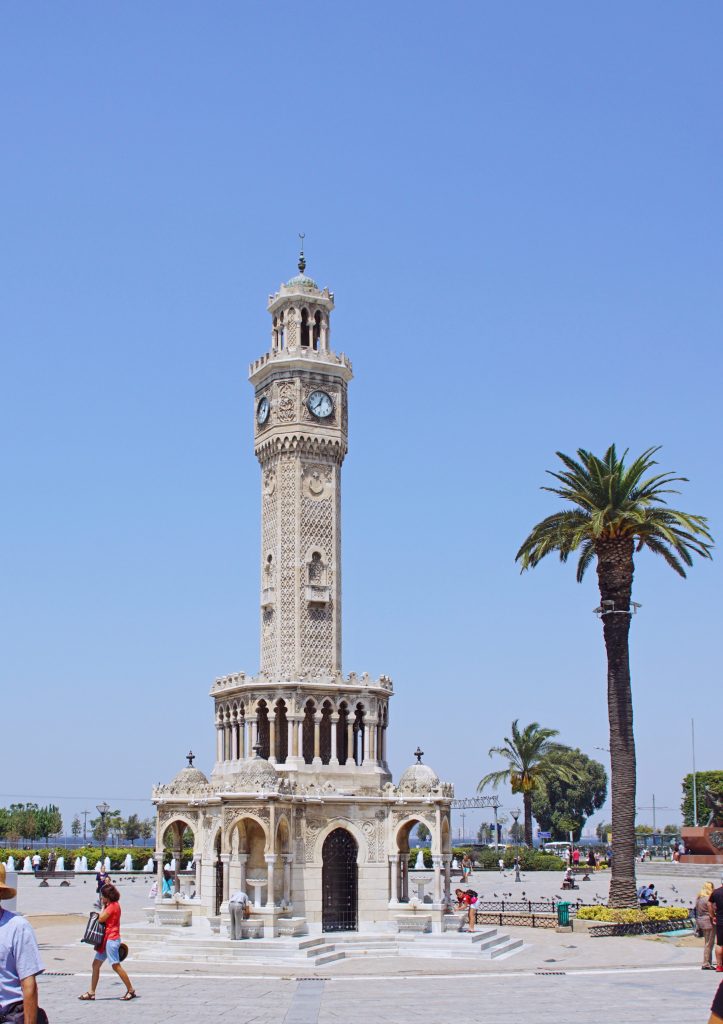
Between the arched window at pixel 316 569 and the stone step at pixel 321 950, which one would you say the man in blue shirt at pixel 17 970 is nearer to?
the stone step at pixel 321 950

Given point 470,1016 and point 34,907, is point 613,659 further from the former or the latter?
point 34,907

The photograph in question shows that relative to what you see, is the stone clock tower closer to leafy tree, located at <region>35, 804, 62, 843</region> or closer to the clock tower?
the clock tower

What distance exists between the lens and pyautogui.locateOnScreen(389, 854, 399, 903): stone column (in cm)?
3672

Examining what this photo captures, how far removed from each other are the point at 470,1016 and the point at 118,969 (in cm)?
596

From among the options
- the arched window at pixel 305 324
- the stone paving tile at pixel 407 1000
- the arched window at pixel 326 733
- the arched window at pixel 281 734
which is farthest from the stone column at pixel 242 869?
the arched window at pixel 305 324

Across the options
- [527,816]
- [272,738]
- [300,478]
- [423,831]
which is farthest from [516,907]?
[527,816]

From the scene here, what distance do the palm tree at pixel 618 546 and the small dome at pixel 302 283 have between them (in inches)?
432

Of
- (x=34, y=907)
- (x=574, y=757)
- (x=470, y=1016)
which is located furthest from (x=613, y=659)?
(x=574, y=757)

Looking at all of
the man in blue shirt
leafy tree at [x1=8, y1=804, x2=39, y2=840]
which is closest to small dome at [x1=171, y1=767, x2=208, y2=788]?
the man in blue shirt

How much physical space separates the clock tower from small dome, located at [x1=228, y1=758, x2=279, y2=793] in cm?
456

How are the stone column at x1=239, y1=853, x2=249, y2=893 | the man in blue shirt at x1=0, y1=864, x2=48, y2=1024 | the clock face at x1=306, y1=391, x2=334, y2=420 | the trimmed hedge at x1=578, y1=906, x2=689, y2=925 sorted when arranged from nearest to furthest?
the man in blue shirt at x1=0, y1=864, x2=48, y2=1024
the stone column at x1=239, y1=853, x2=249, y2=893
the trimmed hedge at x1=578, y1=906, x2=689, y2=925
the clock face at x1=306, y1=391, x2=334, y2=420

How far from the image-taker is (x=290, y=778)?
37.2m

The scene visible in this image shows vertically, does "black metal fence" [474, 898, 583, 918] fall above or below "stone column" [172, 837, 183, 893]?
below

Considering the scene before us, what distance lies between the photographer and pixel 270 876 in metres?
33.5
